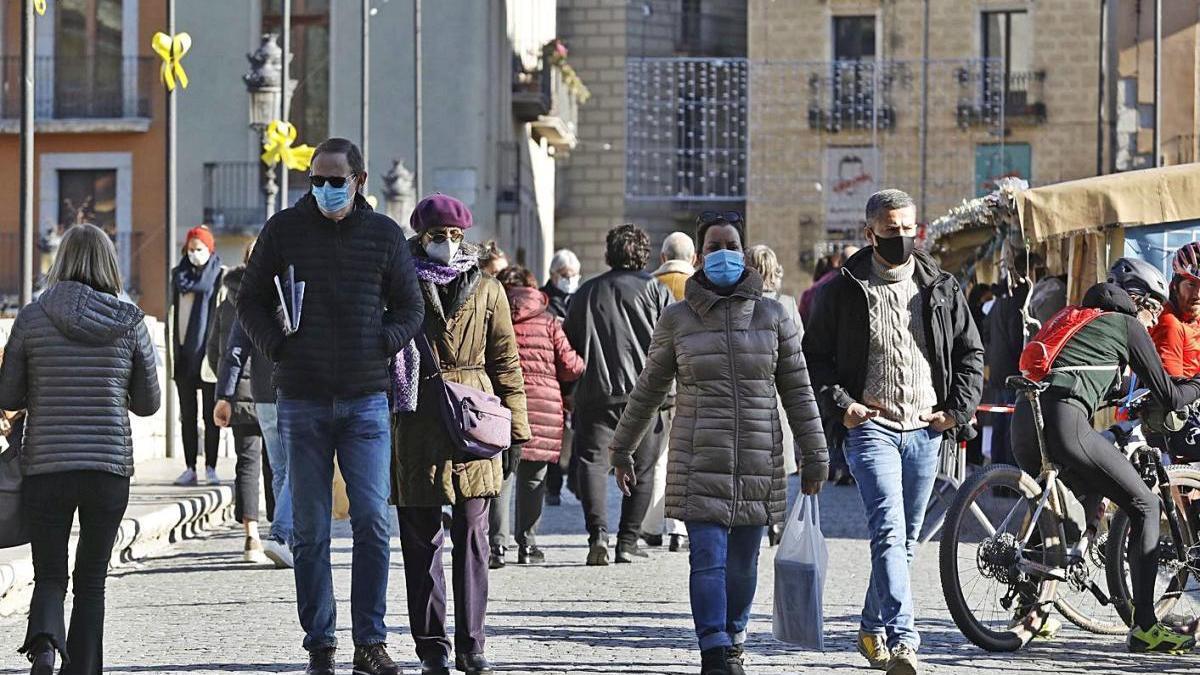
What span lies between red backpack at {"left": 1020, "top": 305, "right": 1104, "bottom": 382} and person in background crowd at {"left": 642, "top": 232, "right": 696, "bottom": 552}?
4.46m

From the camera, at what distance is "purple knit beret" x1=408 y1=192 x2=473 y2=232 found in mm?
8742

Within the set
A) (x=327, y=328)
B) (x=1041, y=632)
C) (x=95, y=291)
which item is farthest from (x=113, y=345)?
(x=1041, y=632)

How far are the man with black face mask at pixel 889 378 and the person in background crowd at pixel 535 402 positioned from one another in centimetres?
425

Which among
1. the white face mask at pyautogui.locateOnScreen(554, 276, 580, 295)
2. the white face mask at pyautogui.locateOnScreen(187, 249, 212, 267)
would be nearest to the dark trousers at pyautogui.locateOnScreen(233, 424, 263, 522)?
the white face mask at pyautogui.locateOnScreen(187, 249, 212, 267)

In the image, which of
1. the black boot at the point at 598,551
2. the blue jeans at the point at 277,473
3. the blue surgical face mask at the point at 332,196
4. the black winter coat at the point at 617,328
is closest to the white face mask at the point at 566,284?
the black winter coat at the point at 617,328

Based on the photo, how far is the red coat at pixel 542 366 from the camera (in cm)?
1309

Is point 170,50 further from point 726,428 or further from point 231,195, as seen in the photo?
point 231,195

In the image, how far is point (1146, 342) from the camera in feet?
31.5

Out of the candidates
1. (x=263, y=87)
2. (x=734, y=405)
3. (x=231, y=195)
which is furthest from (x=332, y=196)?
(x=231, y=195)

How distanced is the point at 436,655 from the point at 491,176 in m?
34.6

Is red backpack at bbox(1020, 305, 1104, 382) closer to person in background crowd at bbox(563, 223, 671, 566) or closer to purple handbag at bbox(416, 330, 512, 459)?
purple handbag at bbox(416, 330, 512, 459)

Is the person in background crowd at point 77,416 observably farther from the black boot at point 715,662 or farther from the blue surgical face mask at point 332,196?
the black boot at point 715,662

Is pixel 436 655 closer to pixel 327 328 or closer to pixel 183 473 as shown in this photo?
pixel 327 328

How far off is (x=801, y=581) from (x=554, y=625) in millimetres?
2080
